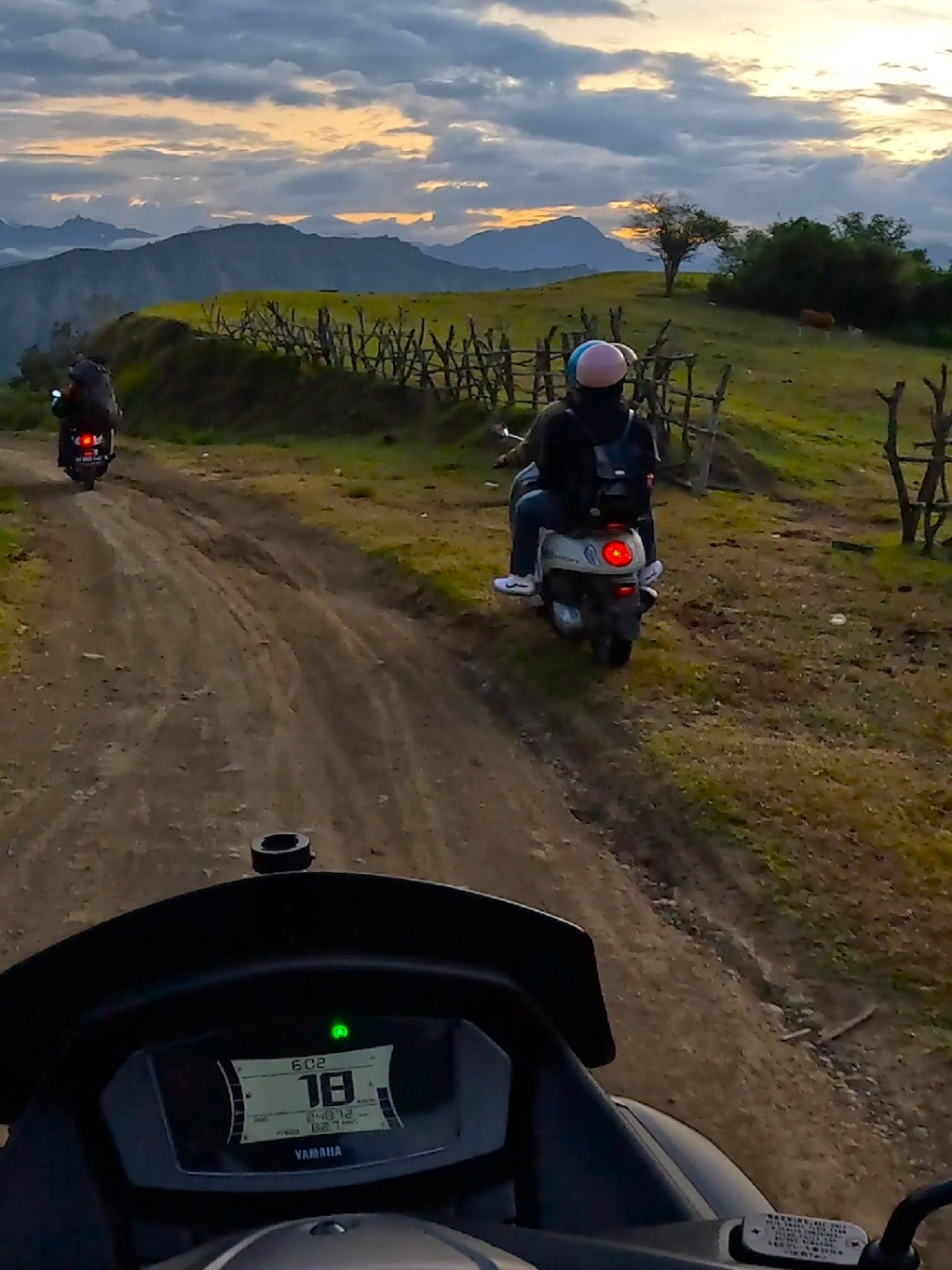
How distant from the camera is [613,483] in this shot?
7.00 meters

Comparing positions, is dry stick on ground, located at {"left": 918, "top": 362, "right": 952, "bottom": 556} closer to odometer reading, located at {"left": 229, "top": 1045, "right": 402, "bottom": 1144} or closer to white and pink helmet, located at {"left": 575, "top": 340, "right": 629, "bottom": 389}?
white and pink helmet, located at {"left": 575, "top": 340, "right": 629, "bottom": 389}

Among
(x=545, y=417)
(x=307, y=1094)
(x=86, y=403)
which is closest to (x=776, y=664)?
(x=545, y=417)

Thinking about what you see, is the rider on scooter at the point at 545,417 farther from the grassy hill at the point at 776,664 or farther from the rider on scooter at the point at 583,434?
the grassy hill at the point at 776,664

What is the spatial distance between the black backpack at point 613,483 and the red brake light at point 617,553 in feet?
0.40

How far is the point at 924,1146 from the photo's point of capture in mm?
3539

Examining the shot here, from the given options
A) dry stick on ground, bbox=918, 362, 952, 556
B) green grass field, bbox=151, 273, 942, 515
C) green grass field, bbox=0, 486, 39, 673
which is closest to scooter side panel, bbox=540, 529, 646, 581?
green grass field, bbox=0, 486, 39, 673

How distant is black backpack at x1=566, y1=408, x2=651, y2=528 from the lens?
6996mm

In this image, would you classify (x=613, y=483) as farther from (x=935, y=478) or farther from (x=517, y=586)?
(x=935, y=478)

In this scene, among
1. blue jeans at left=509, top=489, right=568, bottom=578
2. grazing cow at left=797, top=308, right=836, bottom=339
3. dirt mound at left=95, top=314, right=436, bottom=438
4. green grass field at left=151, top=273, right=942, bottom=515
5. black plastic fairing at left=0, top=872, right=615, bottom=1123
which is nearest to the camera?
black plastic fairing at left=0, top=872, right=615, bottom=1123

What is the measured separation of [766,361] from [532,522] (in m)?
24.3

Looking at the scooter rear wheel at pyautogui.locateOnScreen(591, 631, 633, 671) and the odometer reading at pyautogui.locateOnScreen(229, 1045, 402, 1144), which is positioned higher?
the odometer reading at pyautogui.locateOnScreen(229, 1045, 402, 1144)

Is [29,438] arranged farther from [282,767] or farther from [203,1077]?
[203,1077]

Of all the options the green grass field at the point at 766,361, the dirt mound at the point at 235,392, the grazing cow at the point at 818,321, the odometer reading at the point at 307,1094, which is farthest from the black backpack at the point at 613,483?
the grazing cow at the point at 818,321

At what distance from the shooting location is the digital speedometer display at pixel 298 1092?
155 cm
